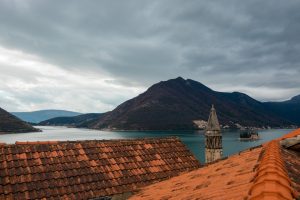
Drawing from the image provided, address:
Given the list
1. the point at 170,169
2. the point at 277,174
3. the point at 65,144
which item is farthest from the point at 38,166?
the point at 277,174

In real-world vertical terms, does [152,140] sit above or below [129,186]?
above

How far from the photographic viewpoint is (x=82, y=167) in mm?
13531

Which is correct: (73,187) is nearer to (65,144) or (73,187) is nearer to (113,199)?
(113,199)

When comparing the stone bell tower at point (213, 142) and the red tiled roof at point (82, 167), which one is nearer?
the red tiled roof at point (82, 167)

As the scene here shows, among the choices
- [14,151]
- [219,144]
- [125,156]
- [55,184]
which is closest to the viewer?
[55,184]

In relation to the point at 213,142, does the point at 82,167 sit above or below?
below

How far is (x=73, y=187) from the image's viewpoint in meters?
12.2

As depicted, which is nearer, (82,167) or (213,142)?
(82,167)

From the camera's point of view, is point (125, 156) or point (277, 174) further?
point (125, 156)

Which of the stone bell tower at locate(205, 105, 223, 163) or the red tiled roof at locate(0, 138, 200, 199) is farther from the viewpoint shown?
the stone bell tower at locate(205, 105, 223, 163)

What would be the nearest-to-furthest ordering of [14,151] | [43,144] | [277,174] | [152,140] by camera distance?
[277,174] < [14,151] < [43,144] < [152,140]

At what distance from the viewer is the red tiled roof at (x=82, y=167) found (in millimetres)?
11688

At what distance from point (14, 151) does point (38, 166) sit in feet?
4.75

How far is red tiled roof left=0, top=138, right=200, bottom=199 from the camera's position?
1169 cm
